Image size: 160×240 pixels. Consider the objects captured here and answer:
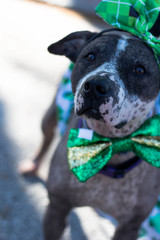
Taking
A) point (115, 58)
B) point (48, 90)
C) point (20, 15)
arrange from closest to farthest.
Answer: point (115, 58)
point (48, 90)
point (20, 15)

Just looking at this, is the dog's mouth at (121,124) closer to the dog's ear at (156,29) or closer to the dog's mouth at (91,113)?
the dog's mouth at (91,113)

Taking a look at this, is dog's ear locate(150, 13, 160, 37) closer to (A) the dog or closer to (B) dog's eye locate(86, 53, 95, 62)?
(A) the dog

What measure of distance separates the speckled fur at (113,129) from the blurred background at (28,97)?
520 mm

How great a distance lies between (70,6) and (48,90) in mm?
3440

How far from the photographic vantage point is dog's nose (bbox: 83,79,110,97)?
1.40 metres

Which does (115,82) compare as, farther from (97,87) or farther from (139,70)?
(139,70)

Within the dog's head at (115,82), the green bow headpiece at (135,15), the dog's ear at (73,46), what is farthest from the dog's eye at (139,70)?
the dog's ear at (73,46)

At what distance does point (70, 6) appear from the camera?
22.3ft

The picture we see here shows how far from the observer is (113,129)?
1712mm

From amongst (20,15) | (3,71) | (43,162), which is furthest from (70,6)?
(43,162)

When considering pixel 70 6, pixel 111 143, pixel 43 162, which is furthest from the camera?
pixel 70 6

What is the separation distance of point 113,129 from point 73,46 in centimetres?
57

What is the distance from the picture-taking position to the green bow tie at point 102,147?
65.6 inches

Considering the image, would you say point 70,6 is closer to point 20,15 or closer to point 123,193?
point 20,15
